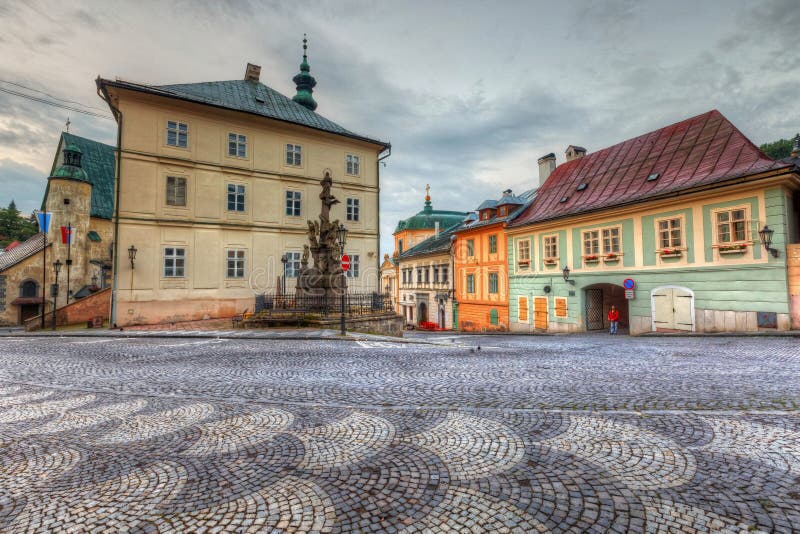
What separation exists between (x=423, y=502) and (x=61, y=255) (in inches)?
1609

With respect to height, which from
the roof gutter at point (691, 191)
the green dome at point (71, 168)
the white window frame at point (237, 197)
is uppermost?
the green dome at point (71, 168)

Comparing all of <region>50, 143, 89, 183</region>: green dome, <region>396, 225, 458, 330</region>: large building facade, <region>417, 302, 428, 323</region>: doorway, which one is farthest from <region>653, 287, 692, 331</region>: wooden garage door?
<region>50, 143, 89, 183</region>: green dome

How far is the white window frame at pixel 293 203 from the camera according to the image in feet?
83.5

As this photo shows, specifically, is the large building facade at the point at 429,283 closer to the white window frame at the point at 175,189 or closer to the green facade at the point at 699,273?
the green facade at the point at 699,273

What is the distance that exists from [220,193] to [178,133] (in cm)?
405

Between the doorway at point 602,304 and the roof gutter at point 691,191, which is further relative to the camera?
the doorway at point 602,304

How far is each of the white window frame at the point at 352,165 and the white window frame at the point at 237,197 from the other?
7.34 metres

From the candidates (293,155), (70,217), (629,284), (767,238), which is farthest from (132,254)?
(767,238)

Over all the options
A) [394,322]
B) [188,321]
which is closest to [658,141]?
[394,322]

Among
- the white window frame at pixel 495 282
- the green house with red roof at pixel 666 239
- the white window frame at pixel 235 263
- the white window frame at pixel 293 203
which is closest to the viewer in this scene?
the green house with red roof at pixel 666 239

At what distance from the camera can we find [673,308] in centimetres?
1792

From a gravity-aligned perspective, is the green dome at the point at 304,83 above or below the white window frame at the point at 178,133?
above

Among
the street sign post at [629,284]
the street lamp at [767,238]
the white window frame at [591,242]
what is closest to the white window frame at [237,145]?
the white window frame at [591,242]

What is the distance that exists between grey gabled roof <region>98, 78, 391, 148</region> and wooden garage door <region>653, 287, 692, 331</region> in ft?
66.2
